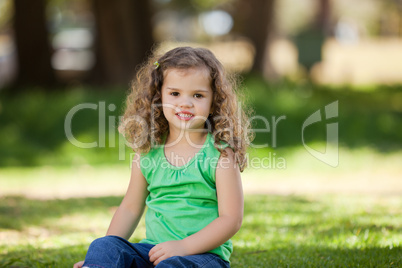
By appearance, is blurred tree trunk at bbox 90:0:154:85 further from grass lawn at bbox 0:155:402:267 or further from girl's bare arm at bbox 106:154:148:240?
girl's bare arm at bbox 106:154:148:240

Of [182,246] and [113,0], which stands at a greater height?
[113,0]

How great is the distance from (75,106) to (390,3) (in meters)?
29.0

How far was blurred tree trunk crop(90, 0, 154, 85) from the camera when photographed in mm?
12203

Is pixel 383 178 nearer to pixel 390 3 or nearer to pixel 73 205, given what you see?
pixel 73 205

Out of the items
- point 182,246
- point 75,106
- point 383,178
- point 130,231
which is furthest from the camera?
point 75,106

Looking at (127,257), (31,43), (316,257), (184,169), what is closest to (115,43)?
(31,43)

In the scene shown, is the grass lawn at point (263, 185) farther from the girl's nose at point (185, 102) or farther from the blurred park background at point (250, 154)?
the girl's nose at point (185, 102)

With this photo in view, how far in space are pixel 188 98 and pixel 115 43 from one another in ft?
32.8

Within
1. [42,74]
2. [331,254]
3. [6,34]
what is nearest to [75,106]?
[42,74]

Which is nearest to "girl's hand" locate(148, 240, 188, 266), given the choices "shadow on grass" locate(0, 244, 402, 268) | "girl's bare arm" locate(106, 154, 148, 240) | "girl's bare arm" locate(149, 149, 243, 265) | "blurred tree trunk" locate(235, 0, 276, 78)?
"girl's bare arm" locate(149, 149, 243, 265)

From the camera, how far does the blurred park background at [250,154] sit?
3826mm

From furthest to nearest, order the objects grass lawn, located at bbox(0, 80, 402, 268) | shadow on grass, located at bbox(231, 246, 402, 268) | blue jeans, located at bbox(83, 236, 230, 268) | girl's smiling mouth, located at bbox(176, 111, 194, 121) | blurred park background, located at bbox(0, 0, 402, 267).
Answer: blurred park background, located at bbox(0, 0, 402, 267), grass lawn, located at bbox(0, 80, 402, 268), shadow on grass, located at bbox(231, 246, 402, 268), girl's smiling mouth, located at bbox(176, 111, 194, 121), blue jeans, located at bbox(83, 236, 230, 268)

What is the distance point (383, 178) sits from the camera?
7621 millimetres

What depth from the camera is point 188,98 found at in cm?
275
